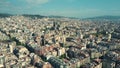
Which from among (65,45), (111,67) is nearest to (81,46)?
(65,45)

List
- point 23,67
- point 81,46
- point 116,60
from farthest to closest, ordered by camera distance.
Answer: point 81,46, point 116,60, point 23,67

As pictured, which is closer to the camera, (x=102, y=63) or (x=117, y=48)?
(x=102, y=63)

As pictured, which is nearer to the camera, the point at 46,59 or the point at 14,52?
the point at 46,59

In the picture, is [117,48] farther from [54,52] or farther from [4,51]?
[4,51]

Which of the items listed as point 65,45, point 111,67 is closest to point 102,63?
point 111,67

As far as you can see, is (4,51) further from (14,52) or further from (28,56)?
(28,56)

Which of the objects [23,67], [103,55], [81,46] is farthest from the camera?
[81,46]

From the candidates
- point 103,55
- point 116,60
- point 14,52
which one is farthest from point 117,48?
point 14,52
